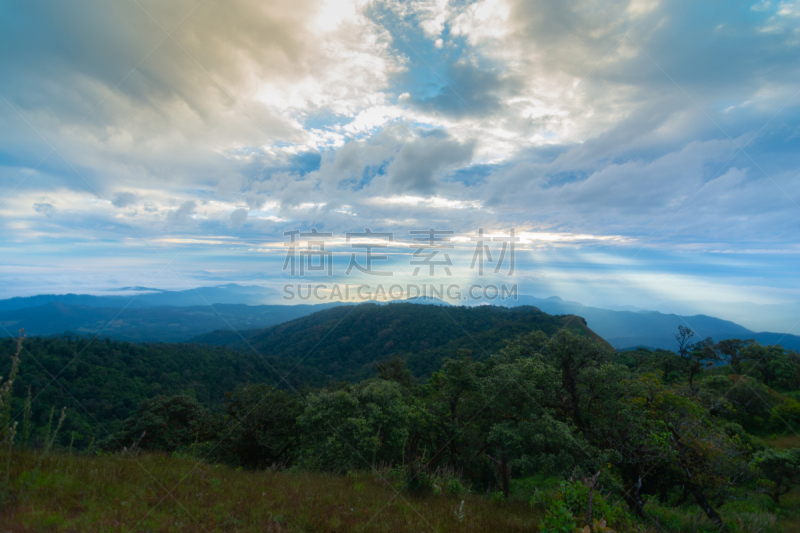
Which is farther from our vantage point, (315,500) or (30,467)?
(315,500)

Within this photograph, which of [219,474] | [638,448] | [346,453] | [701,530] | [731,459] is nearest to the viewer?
[219,474]

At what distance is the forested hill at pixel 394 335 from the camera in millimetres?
66438

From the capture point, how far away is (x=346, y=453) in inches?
479

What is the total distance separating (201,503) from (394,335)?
91.7 meters

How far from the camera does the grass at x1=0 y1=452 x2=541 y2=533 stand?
369 centimetres

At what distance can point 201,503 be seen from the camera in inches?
192

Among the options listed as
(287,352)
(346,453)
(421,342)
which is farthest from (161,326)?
(346,453)

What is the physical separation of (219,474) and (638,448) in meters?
12.0

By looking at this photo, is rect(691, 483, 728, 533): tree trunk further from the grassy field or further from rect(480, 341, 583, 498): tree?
the grassy field

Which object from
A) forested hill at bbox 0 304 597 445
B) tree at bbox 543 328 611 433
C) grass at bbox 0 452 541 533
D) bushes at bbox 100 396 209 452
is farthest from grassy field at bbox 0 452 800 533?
forested hill at bbox 0 304 597 445

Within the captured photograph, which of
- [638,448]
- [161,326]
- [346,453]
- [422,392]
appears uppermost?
[638,448]

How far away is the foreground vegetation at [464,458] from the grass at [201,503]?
0.11 ft

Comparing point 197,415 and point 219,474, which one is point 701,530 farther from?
point 197,415

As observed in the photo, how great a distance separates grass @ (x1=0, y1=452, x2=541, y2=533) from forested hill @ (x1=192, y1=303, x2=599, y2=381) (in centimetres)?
5176
